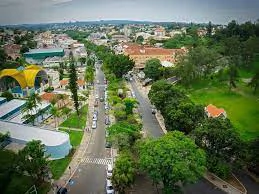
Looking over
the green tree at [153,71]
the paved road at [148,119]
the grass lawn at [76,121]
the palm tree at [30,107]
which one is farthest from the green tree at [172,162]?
the green tree at [153,71]

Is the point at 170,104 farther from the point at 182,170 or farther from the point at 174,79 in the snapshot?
the point at 174,79

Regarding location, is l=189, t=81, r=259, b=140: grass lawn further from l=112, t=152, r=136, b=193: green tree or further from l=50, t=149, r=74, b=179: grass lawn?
l=50, t=149, r=74, b=179: grass lawn

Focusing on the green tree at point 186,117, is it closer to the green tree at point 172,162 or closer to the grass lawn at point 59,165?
the green tree at point 172,162

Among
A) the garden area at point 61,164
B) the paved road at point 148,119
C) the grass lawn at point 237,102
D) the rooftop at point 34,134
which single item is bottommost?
the paved road at point 148,119

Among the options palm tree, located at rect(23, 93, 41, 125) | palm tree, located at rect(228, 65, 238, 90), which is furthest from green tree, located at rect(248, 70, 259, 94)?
palm tree, located at rect(23, 93, 41, 125)

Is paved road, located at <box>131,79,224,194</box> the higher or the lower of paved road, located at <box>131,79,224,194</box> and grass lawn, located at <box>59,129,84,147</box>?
the lower

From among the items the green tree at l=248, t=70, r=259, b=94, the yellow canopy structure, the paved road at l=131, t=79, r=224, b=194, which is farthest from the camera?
the yellow canopy structure
